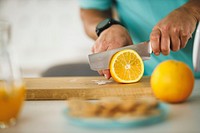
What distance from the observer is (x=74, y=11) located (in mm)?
2953

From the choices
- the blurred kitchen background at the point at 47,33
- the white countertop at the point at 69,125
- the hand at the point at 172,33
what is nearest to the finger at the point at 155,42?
the hand at the point at 172,33

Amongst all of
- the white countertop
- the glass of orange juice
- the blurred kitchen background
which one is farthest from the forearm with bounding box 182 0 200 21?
the blurred kitchen background

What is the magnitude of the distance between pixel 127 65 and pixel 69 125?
46 cm

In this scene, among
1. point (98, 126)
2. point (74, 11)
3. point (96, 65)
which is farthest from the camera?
point (74, 11)

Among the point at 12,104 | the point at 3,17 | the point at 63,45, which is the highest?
the point at 12,104

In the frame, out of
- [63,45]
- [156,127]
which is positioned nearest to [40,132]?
[156,127]

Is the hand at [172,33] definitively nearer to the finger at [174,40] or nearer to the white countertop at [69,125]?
the finger at [174,40]

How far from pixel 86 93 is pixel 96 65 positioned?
20cm

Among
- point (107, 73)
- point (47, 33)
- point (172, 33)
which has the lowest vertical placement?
point (47, 33)

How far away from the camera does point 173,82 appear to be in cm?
102

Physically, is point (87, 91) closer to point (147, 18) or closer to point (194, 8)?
point (194, 8)

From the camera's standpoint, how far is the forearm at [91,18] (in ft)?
6.08

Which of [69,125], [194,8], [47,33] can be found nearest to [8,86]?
[69,125]

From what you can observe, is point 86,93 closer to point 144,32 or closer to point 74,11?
point 144,32
